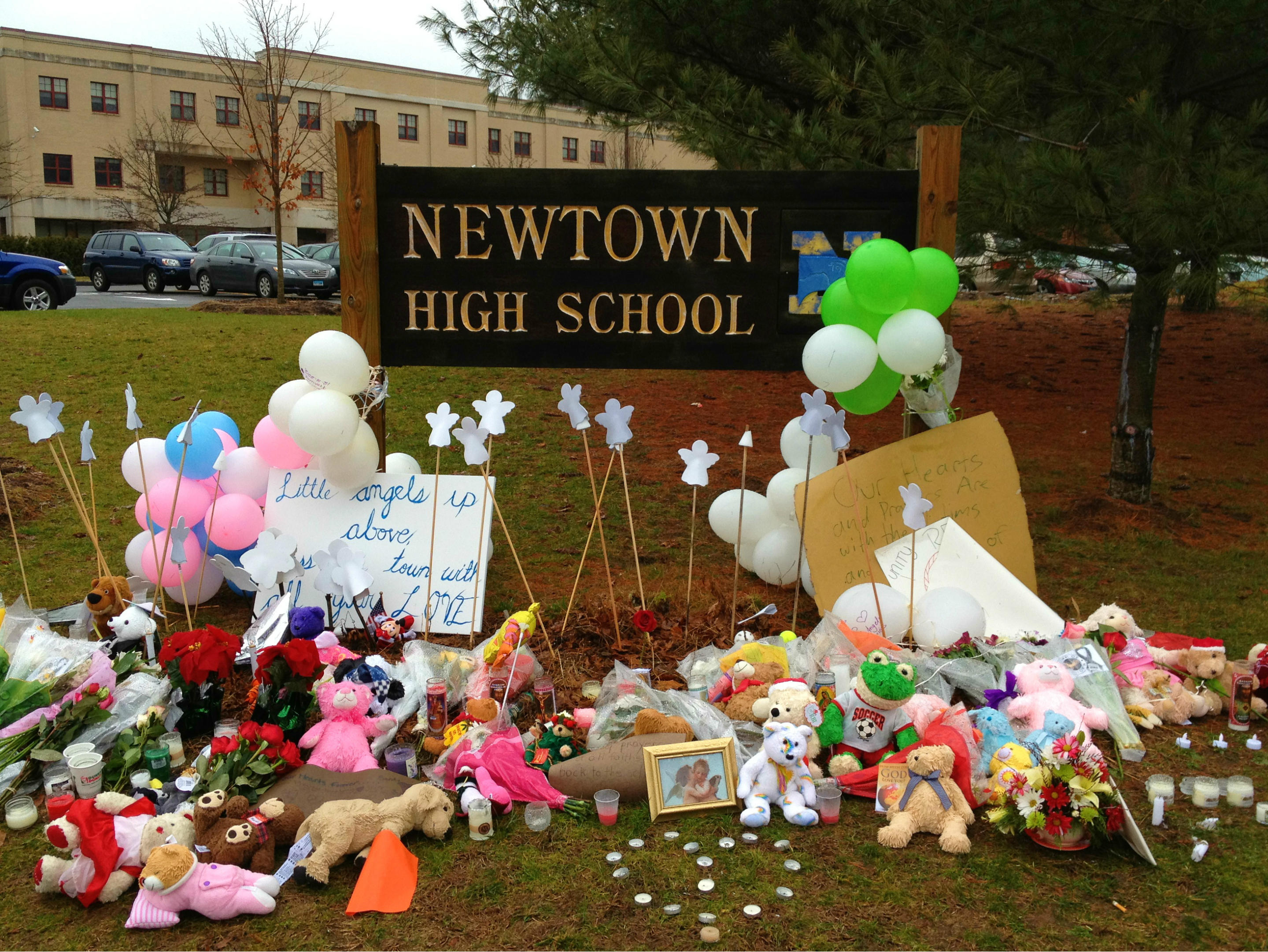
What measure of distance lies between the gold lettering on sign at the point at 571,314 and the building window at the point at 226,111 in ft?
122

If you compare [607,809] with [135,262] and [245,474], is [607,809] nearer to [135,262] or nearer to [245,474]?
[245,474]

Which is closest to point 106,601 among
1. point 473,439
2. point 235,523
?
point 235,523

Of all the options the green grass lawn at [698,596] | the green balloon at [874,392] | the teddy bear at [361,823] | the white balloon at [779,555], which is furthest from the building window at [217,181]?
the teddy bear at [361,823]

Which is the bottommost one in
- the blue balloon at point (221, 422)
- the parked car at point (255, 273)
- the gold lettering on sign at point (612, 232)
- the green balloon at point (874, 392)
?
the blue balloon at point (221, 422)

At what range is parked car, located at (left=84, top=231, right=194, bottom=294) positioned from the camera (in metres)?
19.7

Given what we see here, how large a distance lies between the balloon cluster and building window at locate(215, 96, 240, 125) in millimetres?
37910

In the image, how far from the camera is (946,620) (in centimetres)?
367

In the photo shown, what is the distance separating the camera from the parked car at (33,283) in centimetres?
1329

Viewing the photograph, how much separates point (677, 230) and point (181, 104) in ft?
128

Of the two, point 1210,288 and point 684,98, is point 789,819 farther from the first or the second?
point 684,98

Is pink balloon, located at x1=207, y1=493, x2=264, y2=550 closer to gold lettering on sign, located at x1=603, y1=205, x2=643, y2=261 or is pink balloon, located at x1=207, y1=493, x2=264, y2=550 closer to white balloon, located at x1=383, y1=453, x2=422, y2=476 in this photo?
white balloon, located at x1=383, y1=453, x2=422, y2=476

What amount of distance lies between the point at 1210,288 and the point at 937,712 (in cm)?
208

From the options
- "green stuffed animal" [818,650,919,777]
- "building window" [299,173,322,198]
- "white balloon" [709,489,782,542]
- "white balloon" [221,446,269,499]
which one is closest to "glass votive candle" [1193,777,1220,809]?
"green stuffed animal" [818,650,919,777]

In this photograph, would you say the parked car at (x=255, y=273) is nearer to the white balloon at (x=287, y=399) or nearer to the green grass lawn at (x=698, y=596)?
the green grass lawn at (x=698, y=596)
